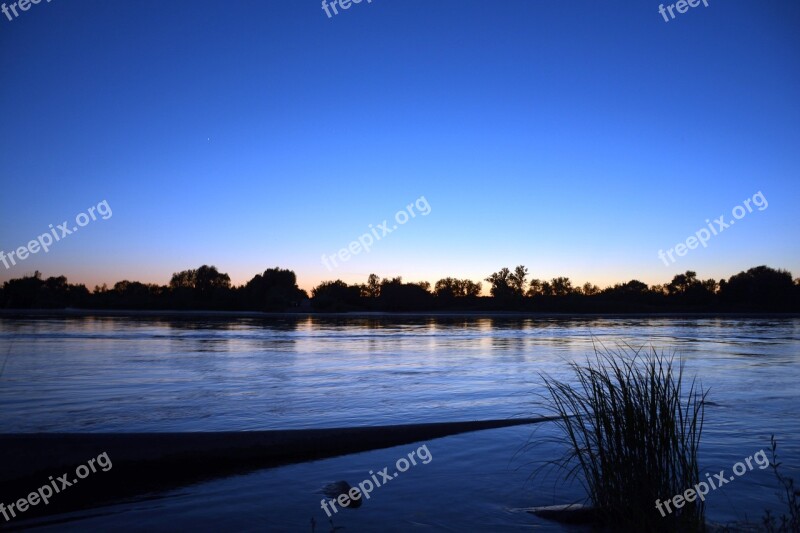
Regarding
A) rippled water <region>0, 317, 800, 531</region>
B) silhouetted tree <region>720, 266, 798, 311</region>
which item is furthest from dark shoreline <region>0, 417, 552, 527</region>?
silhouetted tree <region>720, 266, 798, 311</region>

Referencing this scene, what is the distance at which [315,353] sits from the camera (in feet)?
84.9

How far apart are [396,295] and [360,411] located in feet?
413

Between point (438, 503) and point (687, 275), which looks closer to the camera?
point (438, 503)

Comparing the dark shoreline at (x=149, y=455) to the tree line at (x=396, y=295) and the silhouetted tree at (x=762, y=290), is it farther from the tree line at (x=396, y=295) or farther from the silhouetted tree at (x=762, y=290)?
the silhouetted tree at (x=762, y=290)

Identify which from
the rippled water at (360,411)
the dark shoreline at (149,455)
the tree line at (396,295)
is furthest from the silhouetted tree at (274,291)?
the dark shoreline at (149,455)

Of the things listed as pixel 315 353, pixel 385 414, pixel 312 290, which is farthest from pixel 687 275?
pixel 385 414

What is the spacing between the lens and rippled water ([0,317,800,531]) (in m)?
6.89

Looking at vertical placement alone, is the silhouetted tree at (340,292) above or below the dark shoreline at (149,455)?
above

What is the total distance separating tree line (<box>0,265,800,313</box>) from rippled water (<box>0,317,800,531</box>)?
92955 millimetres

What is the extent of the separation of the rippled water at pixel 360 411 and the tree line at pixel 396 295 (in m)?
93.0

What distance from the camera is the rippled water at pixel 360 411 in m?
6.89

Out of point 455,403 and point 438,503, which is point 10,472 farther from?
point 455,403

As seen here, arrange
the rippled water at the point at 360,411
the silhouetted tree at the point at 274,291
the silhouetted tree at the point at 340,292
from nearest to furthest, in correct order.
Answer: the rippled water at the point at 360,411, the silhouetted tree at the point at 274,291, the silhouetted tree at the point at 340,292

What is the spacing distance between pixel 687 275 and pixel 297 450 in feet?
543
